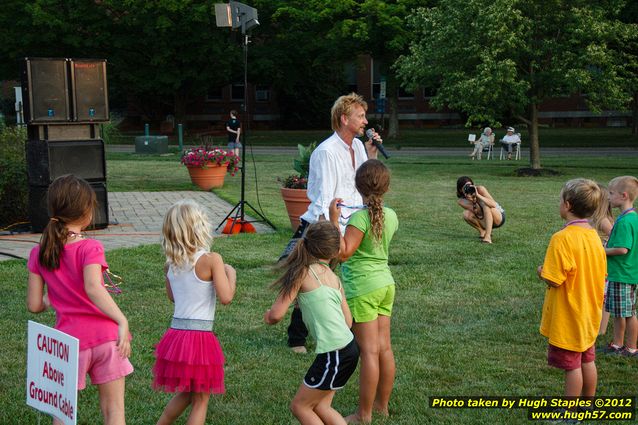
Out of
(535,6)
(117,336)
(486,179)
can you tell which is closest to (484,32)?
(535,6)

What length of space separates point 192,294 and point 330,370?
30.2 inches

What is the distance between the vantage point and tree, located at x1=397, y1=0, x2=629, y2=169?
21.2 metres

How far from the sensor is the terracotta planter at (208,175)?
57.8 ft

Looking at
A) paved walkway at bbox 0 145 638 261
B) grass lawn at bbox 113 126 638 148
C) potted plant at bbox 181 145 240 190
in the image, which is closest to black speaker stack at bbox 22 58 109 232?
paved walkway at bbox 0 145 638 261

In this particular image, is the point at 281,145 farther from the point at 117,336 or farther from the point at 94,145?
the point at 117,336

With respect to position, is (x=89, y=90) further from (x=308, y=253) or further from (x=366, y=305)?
(x=308, y=253)

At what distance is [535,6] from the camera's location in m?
21.9

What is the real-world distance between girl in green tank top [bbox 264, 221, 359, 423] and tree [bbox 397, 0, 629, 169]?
17779mm

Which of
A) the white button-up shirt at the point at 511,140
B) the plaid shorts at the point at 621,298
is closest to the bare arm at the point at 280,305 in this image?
the plaid shorts at the point at 621,298

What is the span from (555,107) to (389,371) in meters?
49.7

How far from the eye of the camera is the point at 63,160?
1179cm

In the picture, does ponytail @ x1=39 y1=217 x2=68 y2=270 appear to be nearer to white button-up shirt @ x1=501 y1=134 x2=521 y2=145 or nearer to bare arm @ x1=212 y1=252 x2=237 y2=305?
bare arm @ x1=212 y1=252 x2=237 y2=305

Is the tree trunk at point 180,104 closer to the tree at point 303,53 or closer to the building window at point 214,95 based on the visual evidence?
the tree at point 303,53

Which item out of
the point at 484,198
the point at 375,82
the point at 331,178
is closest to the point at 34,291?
the point at 331,178
